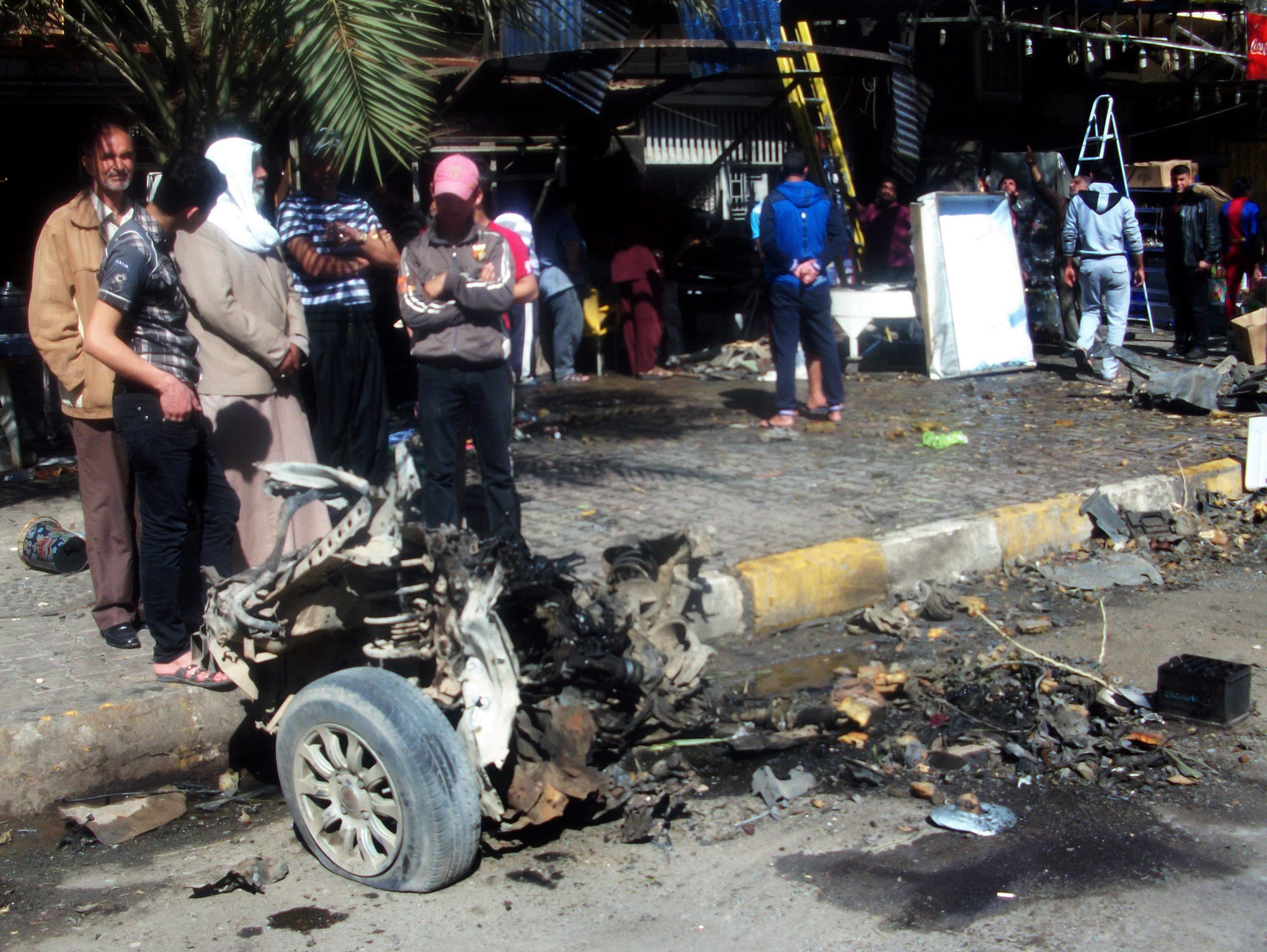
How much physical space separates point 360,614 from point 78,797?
4.21ft

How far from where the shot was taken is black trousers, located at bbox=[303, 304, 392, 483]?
5.57 metres

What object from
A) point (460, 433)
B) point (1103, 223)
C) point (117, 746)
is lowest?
point (117, 746)

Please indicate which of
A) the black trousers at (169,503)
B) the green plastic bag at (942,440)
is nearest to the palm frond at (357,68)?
the black trousers at (169,503)

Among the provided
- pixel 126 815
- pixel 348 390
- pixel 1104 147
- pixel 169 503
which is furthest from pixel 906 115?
pixel 126 815

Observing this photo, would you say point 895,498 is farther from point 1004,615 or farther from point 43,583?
point 43,583

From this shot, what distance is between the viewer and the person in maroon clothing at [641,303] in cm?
1195

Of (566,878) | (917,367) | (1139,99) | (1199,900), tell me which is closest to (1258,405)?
(917,367)

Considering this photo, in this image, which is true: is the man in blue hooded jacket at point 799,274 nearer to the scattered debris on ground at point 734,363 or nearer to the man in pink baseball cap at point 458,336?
the scattered debris on ground at point 734,363

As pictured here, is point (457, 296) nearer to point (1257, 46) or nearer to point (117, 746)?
point (117, 746)

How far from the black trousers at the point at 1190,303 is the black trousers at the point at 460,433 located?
9827mm

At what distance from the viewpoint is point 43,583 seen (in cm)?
578

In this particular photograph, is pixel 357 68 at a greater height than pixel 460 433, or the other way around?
pixel 357 68

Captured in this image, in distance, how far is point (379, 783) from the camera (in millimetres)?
3285

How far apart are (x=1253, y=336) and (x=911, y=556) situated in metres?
6.67
